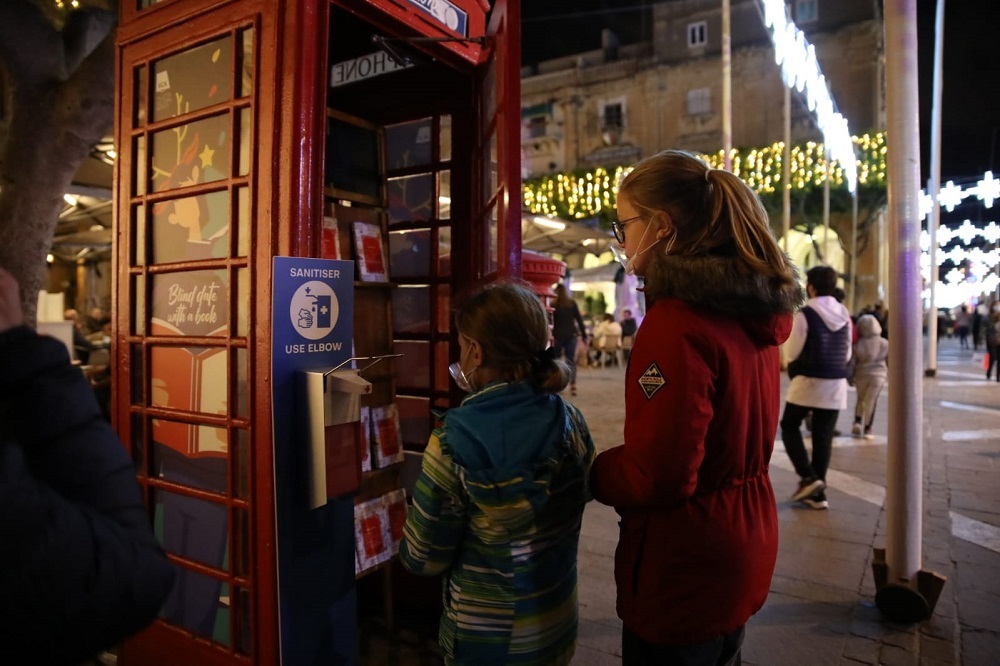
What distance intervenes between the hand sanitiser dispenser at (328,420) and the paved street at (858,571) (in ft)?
5.33

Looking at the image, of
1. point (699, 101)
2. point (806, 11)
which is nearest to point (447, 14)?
point (699, 101)

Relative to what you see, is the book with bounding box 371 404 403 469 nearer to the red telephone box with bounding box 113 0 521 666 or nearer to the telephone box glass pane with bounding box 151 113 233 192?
the red telephone box with bounding box 113 0 521 666

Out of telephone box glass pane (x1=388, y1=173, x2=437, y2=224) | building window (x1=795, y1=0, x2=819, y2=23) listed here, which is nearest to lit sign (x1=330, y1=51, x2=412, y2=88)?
telephone box glass pane (x1=388, y1=173, x2=437, y2=224)

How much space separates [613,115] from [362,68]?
87.6 ft

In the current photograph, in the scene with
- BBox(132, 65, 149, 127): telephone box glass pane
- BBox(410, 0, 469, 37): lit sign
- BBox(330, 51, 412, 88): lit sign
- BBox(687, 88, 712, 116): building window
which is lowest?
BBox(132, 65, 149, 127): telephone box glass pane

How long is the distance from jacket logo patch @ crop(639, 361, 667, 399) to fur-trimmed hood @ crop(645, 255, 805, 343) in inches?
7.5

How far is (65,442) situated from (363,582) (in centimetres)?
297

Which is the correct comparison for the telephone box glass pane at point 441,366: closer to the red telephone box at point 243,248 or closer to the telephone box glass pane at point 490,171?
the red telephone box at point 243,248

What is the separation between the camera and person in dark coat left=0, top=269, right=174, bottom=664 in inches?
32.9

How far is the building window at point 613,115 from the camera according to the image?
91.9 feet

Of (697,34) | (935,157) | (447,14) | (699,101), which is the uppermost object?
(697,34)

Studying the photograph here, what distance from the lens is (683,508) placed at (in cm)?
156

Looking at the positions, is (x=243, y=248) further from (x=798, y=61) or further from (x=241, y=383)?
(x=798, y=61)

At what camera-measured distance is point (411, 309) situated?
379 centimetres
